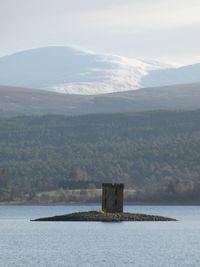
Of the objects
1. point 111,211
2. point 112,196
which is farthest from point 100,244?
point 111,211

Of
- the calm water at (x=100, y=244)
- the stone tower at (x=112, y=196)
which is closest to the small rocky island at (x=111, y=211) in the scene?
the stone tower at (x=112, y=196)

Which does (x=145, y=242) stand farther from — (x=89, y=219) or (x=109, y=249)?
(x=89, y=219)

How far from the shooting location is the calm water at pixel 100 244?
88812mm

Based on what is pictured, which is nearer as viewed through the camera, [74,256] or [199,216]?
[74,256]

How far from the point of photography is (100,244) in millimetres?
105500

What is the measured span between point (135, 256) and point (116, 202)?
48274mm

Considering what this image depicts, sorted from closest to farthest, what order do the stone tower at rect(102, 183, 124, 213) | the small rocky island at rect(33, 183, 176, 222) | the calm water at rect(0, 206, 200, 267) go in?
the calm water at rect(0, 206, 200, 267) < the small rocky island at rect(33, 183, 176, 222) < the stone tower at rect(102, 183, 124, 213)

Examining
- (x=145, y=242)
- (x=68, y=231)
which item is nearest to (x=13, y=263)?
(x=145, y=242)

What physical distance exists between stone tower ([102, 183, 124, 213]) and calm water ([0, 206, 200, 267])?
295 cm

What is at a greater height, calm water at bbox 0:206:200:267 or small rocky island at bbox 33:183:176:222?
small rocky island at bbox 33:183:176:222

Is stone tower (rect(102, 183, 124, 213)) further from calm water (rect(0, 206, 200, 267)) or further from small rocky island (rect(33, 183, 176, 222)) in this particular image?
calm water (rect(0, 206, 200, 267))

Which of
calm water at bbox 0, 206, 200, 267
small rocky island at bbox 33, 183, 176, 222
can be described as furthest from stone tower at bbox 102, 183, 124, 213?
calm water at bbox 0, 206, 200, 267

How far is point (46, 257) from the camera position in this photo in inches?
3615

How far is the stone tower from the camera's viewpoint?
140375mm
